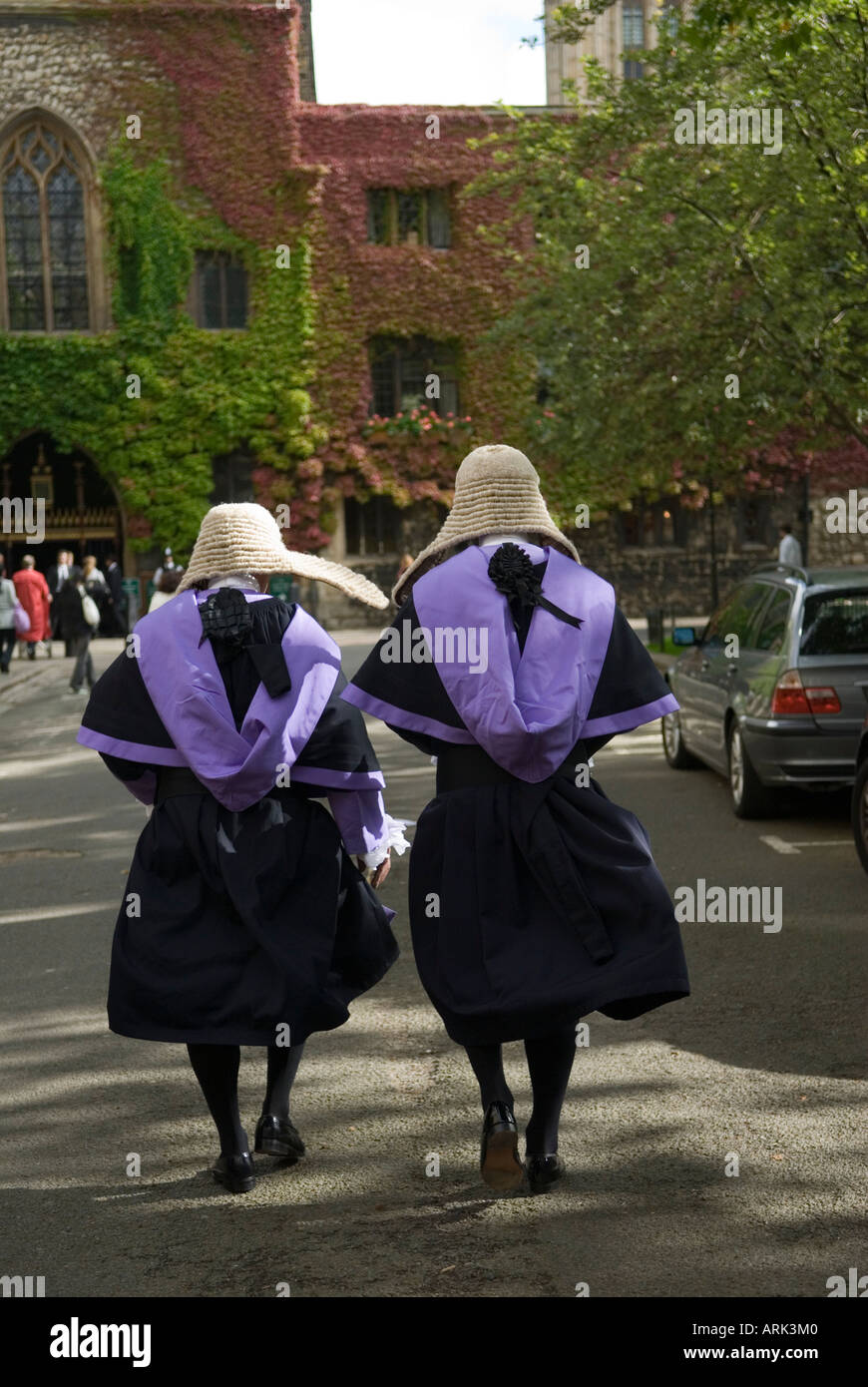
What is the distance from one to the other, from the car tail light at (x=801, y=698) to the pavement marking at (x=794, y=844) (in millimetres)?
740

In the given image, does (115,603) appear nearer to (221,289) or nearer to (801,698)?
(221,289)

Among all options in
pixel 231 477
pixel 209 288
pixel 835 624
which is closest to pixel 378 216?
pixel 209 288

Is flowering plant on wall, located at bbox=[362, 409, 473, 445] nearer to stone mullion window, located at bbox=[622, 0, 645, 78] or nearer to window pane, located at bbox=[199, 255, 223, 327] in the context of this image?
window pane, located at bbox=[199, 255, 223, 327]

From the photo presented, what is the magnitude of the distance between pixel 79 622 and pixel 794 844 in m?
15.0

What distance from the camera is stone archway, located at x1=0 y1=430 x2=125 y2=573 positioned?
35000 mm

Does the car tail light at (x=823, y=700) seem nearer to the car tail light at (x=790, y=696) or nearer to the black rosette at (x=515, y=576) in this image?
the car tail light at (x=790, y=696)

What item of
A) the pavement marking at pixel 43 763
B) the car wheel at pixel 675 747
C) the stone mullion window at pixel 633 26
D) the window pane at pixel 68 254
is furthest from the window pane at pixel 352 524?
the stone mullion window at pixel 633 26

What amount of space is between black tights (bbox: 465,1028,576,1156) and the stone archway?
3116cm

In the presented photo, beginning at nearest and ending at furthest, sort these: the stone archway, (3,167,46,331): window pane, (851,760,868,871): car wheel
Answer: (851,760,868,871): car wheel, (3,167,46,331): window pane, the stone archway

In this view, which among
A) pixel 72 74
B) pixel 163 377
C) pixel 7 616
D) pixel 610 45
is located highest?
pixel 610 45

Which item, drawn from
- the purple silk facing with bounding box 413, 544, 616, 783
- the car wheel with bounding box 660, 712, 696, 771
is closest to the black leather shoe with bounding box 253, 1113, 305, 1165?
the purple silk facing with bounding box 413, 544, 616, 783

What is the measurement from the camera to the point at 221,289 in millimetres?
34938

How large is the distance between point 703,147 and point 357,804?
1589 centimetres

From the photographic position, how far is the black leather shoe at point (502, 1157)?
4.20m
